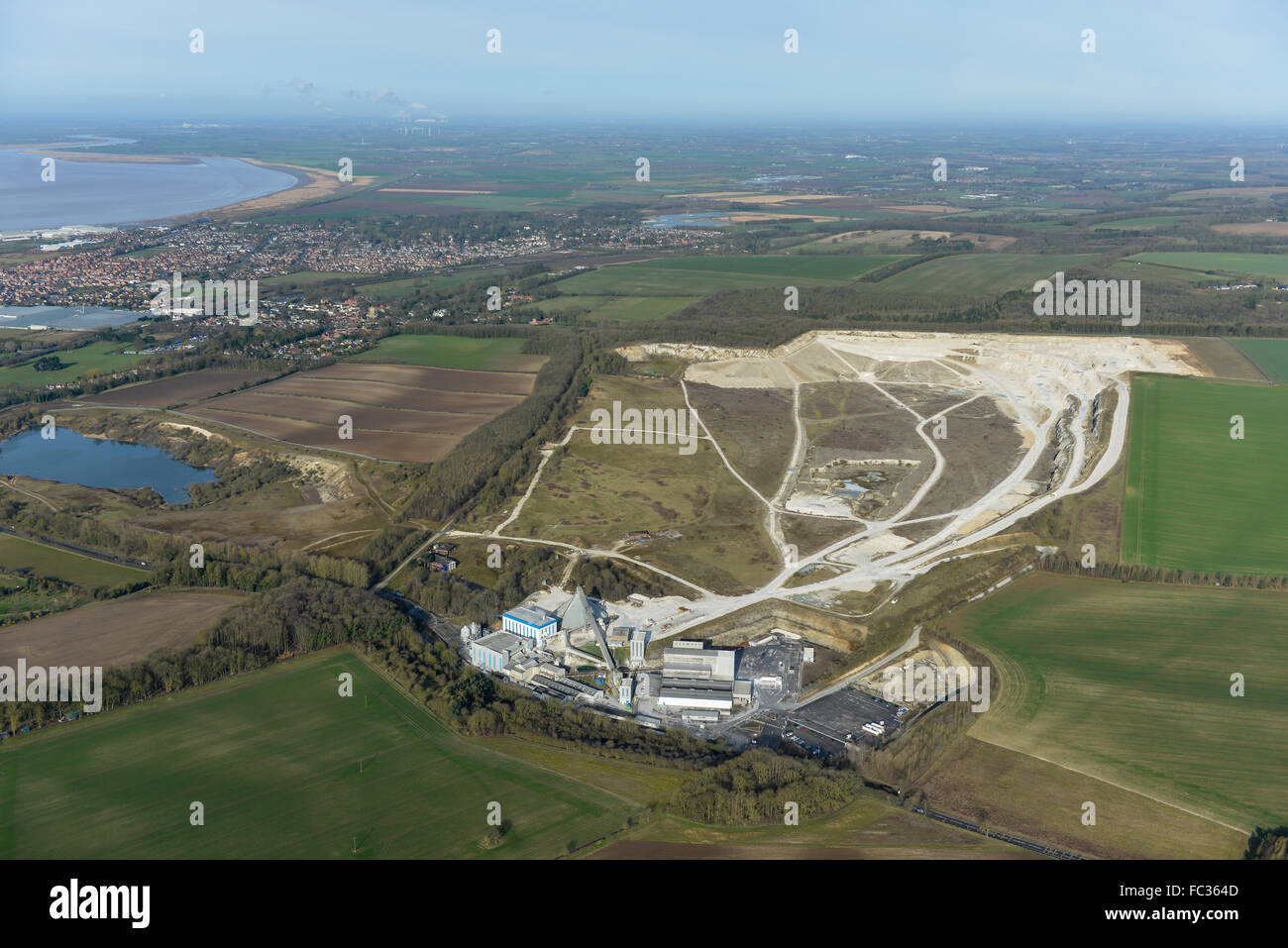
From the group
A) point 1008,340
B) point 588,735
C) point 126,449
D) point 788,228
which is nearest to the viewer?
point 588,735

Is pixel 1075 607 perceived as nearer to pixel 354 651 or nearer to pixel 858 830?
pixel 858 830

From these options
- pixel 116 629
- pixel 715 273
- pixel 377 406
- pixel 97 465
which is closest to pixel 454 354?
pixel 377 406

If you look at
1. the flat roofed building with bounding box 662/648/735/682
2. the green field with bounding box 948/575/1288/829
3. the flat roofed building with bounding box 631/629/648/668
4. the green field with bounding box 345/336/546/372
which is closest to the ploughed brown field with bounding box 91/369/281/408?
the green field with bounding box 345/336/546/372

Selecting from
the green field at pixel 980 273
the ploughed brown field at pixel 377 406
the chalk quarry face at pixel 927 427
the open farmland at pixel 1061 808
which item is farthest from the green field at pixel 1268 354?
the ploughed brown field at pixel 377 406

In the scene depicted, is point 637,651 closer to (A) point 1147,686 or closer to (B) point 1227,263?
(A) point 1147,686

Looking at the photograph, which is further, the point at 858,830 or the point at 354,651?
the point at 354,651
